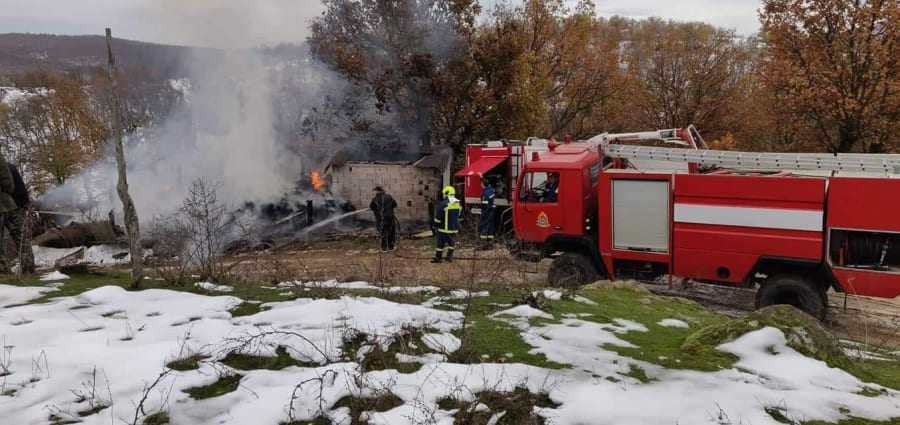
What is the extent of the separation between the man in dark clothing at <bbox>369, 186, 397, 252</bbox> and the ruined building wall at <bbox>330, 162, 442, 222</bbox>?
427cm

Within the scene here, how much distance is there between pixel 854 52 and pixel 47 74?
52.4 meters

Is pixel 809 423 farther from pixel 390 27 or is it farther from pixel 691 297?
pixel 390 27

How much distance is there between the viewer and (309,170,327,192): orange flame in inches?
719

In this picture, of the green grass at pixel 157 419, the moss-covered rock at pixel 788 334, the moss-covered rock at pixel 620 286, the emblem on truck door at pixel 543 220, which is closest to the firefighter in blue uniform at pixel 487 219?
the emblem on truck door at pixel 543 220

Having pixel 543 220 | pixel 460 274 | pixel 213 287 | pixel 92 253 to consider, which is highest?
pixel 543 220

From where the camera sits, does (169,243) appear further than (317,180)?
No

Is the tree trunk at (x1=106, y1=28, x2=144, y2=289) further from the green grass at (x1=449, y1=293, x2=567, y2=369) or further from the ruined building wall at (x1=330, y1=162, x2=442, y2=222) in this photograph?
the ruined building wall at (x1=330, y1=162, x2=442, y2=222)

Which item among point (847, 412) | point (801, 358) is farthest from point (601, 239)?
point (847, 412)

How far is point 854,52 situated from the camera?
1783cm

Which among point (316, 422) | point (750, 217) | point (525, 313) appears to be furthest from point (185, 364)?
point (750, 217)

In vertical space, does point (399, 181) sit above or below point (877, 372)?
above

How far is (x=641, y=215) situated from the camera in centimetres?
894

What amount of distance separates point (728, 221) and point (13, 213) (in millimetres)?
9986

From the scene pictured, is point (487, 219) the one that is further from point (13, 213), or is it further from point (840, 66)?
point (840, 66)
